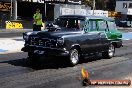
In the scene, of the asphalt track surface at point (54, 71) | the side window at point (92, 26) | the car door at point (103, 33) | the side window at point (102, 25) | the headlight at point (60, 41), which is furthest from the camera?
the side window at point (102, 25)

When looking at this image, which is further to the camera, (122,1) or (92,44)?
(122,1)

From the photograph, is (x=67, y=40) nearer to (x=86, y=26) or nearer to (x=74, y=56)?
(x=74, y=56)

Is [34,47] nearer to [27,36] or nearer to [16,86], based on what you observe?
[27,36]

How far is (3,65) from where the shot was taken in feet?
42.4

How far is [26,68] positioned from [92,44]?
314 centimetres

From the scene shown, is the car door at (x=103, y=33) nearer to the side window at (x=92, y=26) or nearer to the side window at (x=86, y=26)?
the side window at (x=92, y=26)

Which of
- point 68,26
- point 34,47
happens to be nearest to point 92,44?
point 68,26

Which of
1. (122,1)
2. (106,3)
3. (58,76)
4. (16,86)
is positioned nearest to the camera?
(16,86)

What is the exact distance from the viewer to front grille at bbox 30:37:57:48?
12.7 metres

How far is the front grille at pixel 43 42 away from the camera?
41.8ft

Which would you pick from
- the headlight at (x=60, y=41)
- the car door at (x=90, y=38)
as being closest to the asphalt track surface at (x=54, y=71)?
the car door at (x=90, y=38)

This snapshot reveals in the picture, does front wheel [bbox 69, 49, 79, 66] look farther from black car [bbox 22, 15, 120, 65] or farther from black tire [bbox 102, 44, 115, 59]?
black tire [bbox 102, 44, 115, 59]

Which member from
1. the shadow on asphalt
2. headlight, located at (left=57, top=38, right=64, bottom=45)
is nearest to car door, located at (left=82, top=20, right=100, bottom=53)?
the shadow on asphalt

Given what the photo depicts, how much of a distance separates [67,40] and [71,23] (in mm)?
1747
